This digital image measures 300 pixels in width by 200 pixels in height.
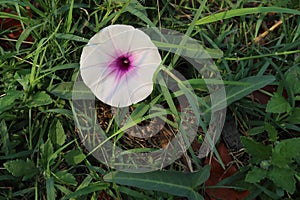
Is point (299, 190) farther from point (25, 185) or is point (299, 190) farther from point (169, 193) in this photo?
point (25, 185)

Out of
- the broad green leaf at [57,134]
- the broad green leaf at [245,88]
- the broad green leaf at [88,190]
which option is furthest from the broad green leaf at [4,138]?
the broad green leaf at [245,88]

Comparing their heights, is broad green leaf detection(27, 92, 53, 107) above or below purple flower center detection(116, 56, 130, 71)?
below

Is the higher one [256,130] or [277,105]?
[277,105]

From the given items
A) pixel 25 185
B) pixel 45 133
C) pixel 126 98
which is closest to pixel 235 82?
pixel 126 98

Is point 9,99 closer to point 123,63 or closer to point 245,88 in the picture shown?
point 123,63

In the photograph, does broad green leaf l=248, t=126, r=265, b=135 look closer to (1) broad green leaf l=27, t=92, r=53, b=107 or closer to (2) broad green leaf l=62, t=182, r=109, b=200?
(2) broad green leaf l=62, t=182, r=109, b=200

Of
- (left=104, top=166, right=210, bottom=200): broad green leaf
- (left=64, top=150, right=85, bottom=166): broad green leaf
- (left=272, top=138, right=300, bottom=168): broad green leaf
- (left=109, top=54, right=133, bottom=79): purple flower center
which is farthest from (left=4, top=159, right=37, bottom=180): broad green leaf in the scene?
(left=272, top=138, right=300, bottom=168): broad green leaf

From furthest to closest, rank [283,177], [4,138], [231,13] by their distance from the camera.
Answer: [231,13]
[4,138]
[283,177]

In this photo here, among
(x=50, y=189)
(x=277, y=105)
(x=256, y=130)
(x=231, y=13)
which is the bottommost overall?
(x=50, y=189)

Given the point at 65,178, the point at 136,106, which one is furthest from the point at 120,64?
the point at 65,178
